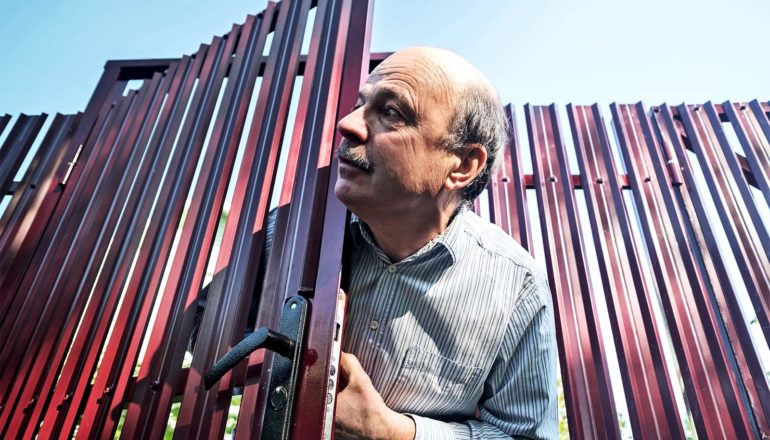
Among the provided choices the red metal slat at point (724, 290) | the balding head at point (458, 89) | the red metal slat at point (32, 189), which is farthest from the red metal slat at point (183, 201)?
the red metal slat at point (724, 290)

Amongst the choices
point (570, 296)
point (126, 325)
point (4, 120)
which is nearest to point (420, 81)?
point (126, 325)

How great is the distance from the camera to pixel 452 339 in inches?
51.9

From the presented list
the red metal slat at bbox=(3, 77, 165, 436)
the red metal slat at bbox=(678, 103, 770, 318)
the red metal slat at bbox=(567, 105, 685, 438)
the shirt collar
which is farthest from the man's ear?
the red metal slat at bbox=(678, 103, 770, 318)

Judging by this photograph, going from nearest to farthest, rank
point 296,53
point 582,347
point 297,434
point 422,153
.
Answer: point 297,434
point 422,153
point 296,53
point 582,347

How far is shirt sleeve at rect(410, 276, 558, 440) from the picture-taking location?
50.4 inches

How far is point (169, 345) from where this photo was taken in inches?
55.5

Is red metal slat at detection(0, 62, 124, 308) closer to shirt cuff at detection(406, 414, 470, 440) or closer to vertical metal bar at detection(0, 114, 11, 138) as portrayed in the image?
vertical metal bar at detection(0, 114, 11, 138)

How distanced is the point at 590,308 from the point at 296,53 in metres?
1.83

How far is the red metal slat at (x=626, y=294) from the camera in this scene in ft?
6.40

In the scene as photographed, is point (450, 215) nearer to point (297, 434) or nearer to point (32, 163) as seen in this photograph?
point (297, 434)

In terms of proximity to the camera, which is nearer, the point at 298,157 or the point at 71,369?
the point at 298,157

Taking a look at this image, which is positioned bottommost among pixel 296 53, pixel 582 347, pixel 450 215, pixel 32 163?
Answer: pixel 582 347

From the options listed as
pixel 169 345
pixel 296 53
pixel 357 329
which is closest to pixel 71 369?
pixel 169 345

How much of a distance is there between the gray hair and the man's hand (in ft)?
2.32
